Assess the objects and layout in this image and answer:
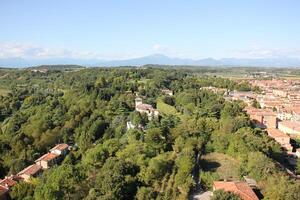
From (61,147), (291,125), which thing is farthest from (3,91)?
(291,125)

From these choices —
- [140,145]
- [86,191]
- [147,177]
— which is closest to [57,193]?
[86,191]

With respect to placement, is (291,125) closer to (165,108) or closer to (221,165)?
(165,108)

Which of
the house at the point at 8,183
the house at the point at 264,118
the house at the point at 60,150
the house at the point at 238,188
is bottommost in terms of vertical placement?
the house at the point at 8,183

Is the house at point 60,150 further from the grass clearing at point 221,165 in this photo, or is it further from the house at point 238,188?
the house at point 238,188

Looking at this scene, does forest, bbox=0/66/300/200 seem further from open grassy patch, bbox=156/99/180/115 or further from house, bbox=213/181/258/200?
house, bbox=213/181/258/200

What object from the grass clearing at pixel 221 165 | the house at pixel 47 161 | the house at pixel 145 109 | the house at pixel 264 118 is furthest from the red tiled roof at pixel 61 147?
the house at pixel 264 118

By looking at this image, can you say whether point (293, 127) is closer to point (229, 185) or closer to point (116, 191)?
point (229, 185)
